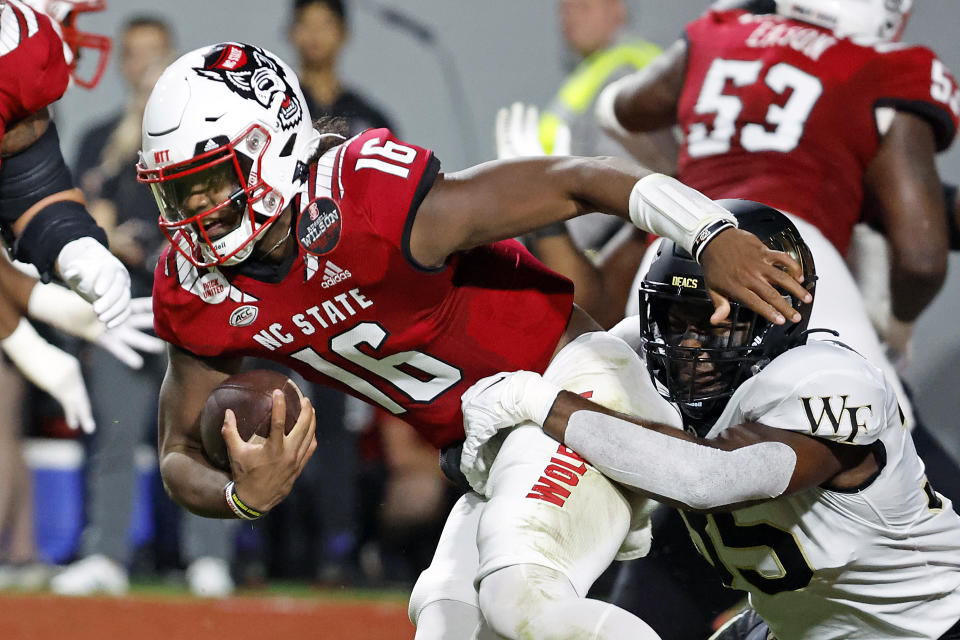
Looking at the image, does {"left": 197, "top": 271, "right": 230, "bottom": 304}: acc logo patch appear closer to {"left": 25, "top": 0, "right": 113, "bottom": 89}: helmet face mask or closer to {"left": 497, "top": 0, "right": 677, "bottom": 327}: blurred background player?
{"left": 25, "top": 0, "right": 113, "bottom": 89}: helmet face mask

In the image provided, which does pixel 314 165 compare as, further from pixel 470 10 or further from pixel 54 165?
pixel 470 10

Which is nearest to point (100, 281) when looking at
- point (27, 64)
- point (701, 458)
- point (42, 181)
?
point (42, 181)

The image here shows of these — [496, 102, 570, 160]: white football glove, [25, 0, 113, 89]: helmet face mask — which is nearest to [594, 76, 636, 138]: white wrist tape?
[496, 102, 570, 160]: white football glove

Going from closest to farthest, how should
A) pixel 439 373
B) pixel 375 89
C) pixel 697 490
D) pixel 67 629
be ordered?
pixel 697 490, pixel 439 373, pixel 67 629, pixel 375 89

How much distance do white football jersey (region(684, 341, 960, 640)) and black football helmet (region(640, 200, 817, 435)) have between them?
0.08 meters

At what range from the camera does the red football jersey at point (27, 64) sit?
11.2 feet

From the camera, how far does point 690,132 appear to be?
4.20 metres

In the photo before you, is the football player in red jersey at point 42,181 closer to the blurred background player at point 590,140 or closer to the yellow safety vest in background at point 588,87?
the blurred background player at point 590,140

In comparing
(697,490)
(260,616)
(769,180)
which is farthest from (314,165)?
(260,616)

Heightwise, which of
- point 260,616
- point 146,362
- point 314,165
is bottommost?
point 260,616

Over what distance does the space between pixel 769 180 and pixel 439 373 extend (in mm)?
1584

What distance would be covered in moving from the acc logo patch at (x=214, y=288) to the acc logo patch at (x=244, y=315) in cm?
4

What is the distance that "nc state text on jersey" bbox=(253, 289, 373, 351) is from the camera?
109 inches

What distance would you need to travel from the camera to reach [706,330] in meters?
2.87
